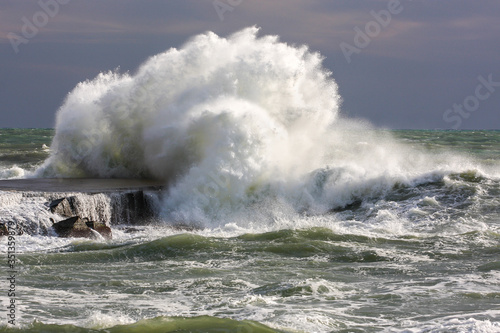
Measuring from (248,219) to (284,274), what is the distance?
625cm

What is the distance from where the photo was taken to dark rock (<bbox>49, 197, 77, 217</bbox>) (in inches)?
553

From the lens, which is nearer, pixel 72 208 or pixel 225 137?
pixel 72 208

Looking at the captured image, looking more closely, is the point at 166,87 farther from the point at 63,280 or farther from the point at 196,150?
the point at 63,280

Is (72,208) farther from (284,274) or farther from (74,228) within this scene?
(284,274)

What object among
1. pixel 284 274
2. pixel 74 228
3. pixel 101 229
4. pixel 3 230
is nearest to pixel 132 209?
pixel 101 229

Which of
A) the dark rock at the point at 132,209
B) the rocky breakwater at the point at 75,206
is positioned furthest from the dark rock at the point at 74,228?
the dark rock at the point at 132,209

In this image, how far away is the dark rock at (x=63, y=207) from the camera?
1404 cm

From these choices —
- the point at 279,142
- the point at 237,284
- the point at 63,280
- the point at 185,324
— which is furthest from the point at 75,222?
the point at 279,142

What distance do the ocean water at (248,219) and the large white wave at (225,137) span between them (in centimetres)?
6

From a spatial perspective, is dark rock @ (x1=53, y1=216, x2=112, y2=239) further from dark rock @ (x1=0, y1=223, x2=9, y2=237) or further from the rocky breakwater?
dark rock @ (x1=0, y1=223, x2=9, y2=237)

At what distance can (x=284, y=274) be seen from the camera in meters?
10.0

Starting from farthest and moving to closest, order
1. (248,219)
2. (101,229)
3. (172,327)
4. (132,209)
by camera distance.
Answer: (248,219) → (132,209) → (101,229) → (172,327)

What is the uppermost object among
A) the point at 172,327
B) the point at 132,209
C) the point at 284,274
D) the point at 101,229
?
the point at 132,209

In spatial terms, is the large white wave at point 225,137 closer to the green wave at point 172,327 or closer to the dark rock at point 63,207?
the dark rock at point 63,207
